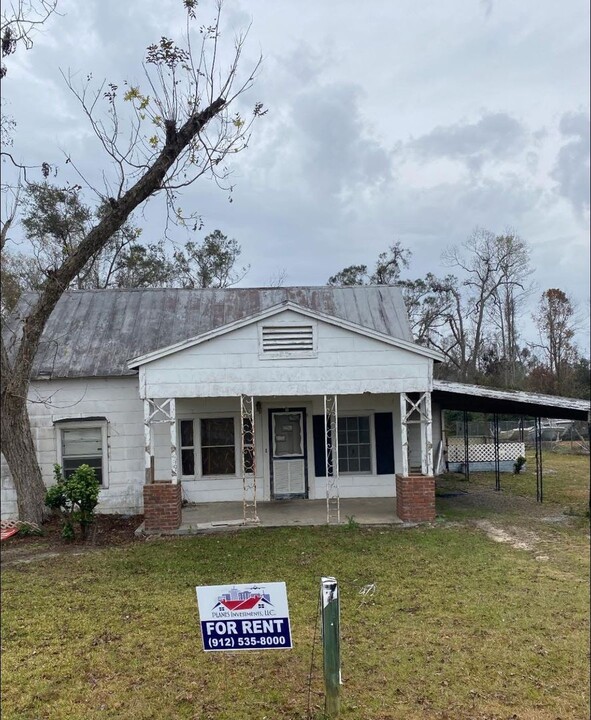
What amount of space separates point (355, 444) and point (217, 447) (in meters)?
2.88

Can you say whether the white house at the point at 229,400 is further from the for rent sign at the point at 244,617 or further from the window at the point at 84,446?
the for rent sign at the point at 244,617

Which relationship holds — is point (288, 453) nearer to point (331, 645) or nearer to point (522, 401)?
point (522, 401)

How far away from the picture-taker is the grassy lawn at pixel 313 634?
3854mm

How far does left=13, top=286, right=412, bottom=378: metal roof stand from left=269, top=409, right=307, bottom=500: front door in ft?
7.55

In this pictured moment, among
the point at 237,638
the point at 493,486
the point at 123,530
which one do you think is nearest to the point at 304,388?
the point at 123,530

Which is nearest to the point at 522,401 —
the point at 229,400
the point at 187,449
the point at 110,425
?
the point at 229,400

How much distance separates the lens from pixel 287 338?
30.9 feet

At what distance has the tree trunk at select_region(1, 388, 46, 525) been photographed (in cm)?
895

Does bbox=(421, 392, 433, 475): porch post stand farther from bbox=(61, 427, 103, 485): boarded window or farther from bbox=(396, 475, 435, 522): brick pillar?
bbox=(61, 427, 103, 485): boarded window

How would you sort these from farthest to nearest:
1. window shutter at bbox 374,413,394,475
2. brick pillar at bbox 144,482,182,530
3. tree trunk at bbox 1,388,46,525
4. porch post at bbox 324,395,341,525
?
window shutter at bbox 374,413,394,475 → porch post at bbox 324,395,341,525 → brick pillar at bbox 144,482,182,530 → tree trunk at bbox 1,388,46,525

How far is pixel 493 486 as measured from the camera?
46.2 feet

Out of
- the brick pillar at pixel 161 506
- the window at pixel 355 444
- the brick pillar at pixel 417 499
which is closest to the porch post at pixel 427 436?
the brick pillar at pixel 417 499

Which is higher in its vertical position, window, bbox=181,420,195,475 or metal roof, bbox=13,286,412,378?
metal roof, bbox=13,286,412,378

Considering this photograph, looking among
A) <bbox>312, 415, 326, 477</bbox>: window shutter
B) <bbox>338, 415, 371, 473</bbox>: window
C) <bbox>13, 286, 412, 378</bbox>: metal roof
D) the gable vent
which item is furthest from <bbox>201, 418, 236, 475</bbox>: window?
the gable vent
